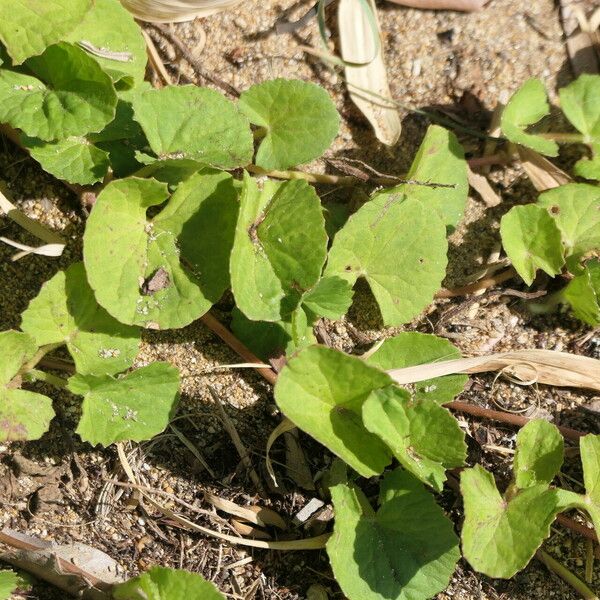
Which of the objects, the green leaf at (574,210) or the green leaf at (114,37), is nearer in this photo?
the green leaf at (114,37)

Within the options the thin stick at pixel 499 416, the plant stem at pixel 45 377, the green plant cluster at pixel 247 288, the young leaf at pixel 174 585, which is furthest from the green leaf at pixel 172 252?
the thin stick at pixel 499 416

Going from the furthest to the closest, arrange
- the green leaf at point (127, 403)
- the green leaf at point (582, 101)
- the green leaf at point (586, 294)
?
the green leaf at point (582, 101), the green leaf at point (586, 294), the green leaf at point (127, 403)

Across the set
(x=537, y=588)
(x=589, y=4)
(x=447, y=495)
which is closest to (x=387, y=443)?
(x=447, y=495)

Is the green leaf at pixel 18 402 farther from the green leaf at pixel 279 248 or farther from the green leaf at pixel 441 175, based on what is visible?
the green leaf at pixel 441 175

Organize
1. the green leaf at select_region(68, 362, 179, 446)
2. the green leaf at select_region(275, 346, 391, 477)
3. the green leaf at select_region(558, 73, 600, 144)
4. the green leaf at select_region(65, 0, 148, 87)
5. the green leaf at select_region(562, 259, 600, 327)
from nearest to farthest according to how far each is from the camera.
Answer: the green leaf at select_region(275, 346, 391, 477) → the green leaf at select_region(68, 362, 179, 446) → the green leaf at select_region(65, 0, 148, 87) → the green leaf at select_region(562, 259, 600, 327) → the green leaf at select_region(558, 73, 600, 144)

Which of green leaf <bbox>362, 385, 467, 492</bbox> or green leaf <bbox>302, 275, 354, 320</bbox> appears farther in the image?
green leaf <bbox>302, 275, 354, 320</bbox>

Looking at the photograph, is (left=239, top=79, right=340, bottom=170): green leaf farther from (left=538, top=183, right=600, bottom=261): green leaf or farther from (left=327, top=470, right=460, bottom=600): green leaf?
(left=327, top=470, right=460, bottom=600): green leaf

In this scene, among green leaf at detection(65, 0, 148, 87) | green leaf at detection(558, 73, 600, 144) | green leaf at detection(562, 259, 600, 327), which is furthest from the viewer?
green leaf at detection(558, 73, 600, 144)

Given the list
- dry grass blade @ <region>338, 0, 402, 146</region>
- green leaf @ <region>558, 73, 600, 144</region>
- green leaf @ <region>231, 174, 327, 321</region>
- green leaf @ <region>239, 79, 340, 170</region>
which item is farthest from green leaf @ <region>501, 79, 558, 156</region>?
green leaf @ <region>231, 174, 327, 321</region>

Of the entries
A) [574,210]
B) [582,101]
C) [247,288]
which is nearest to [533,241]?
[574,210]
